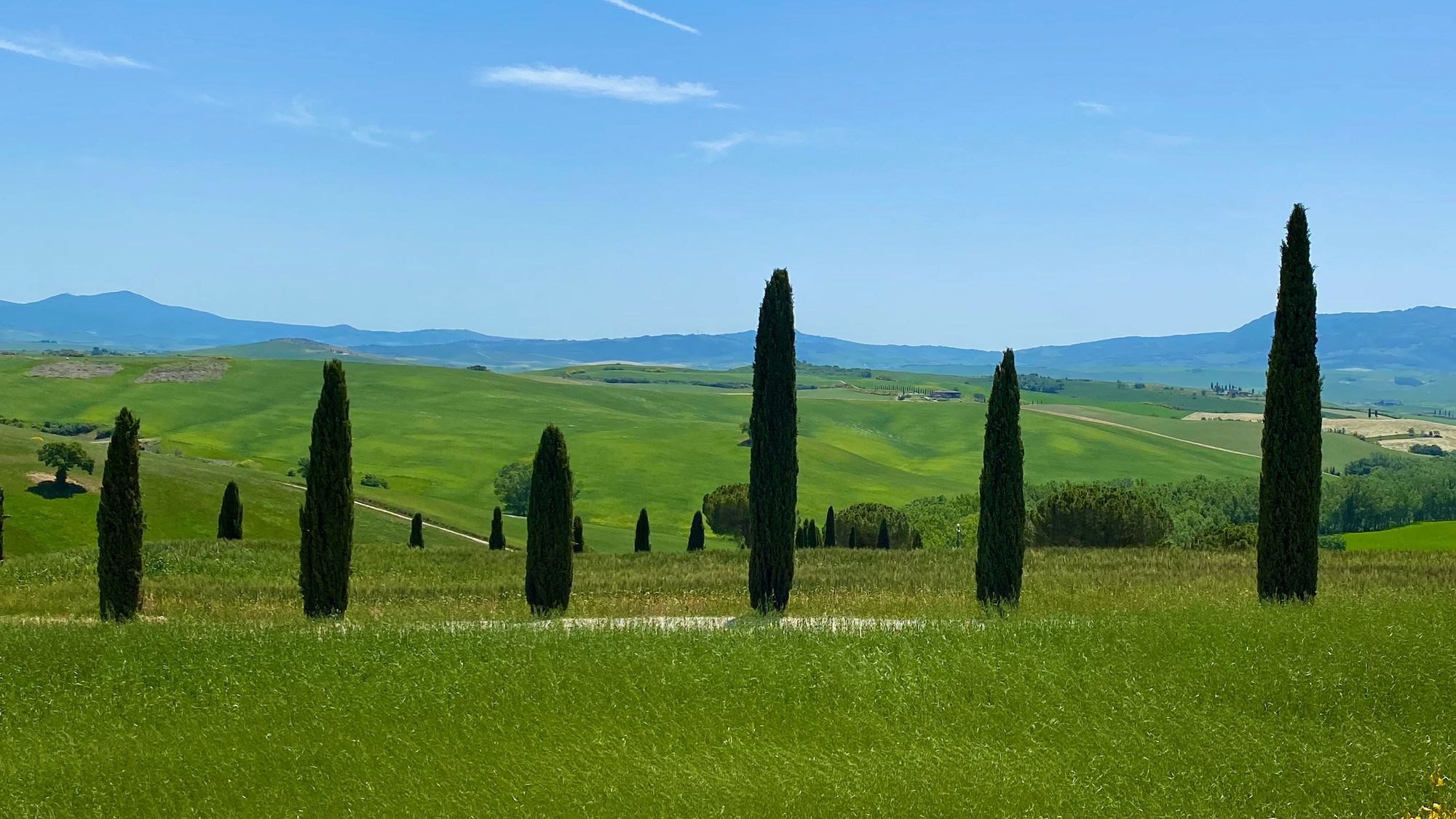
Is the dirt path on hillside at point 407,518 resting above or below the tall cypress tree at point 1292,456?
below

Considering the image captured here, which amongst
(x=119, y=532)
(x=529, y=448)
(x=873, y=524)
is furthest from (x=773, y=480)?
(x=529, y=448)

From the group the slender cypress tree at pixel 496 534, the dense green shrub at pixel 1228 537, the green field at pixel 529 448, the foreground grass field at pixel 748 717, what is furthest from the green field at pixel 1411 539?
the green field at pixel 529 448

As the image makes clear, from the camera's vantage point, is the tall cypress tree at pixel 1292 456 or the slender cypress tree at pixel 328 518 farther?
the slender cypress tree at pixel 328 518

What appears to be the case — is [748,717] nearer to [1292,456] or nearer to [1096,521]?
[1292,456]

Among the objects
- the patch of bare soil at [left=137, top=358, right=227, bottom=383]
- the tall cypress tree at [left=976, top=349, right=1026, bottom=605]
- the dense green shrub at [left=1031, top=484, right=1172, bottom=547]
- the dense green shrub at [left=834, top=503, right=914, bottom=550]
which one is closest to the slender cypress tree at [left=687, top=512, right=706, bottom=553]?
the dense green shrub at [left=1031, top=484, right=1172, bottom=547]

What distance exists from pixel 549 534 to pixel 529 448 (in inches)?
5022

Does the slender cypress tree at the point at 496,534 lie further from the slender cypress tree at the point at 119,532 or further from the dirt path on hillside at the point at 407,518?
the slender cypress tree at the point at 119,532

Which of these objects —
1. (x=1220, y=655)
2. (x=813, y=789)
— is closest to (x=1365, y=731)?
(x=1220, y=655)

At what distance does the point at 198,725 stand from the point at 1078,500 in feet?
179

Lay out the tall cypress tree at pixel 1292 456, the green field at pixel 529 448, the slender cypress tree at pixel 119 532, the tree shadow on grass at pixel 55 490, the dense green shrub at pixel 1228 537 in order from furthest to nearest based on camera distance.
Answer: the green field at pixel 529 448 → the tree shadow on grass at pixel 55 490 → the dense green shrub at pixel 1228 537 → the slender cypress tree at pixel 119 532 → the tall cypress tree at pixel 1292 456

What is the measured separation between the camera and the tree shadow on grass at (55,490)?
66750 mm

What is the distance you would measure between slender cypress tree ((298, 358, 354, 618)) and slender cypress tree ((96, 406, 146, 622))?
3.92 metres

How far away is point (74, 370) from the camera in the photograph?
607 feet

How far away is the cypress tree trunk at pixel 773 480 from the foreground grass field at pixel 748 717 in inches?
174
